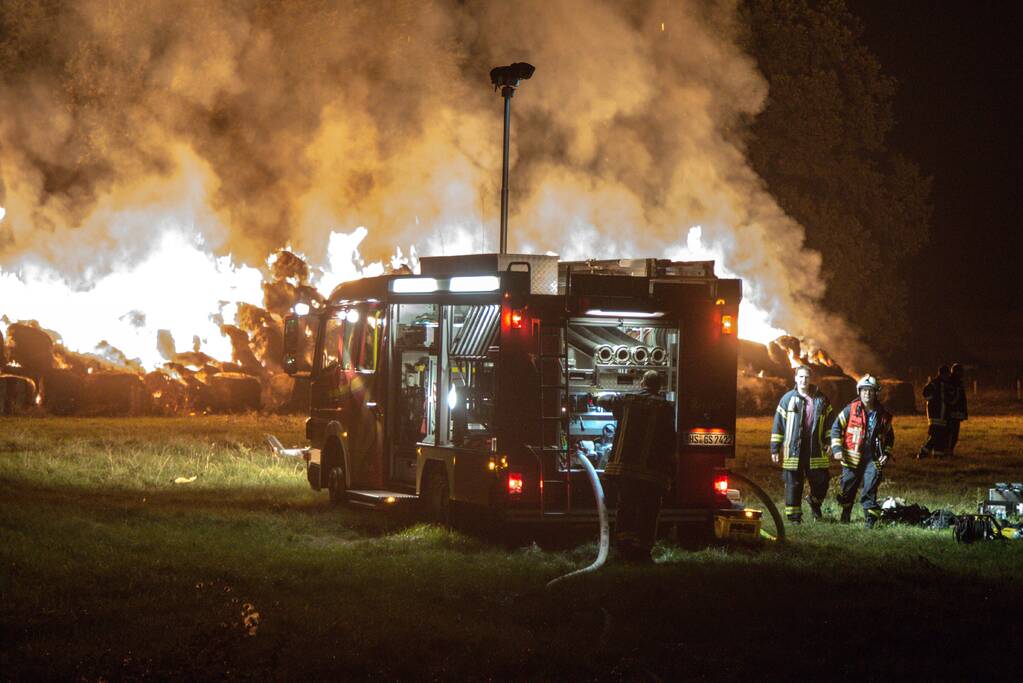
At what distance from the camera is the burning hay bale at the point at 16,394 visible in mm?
26953

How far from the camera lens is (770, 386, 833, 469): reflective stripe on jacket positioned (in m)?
13.1

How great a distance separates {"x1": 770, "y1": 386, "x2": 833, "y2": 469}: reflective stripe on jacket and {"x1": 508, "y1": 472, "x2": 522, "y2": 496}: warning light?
3.71 m

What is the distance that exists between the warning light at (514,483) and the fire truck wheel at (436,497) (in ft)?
3.22

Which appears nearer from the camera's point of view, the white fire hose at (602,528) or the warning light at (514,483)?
the white fire hose at (602,528)

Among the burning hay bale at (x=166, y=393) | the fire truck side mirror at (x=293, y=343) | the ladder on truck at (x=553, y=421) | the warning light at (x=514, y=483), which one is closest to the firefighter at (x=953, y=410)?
the ladder on truck at (x=553, y=421)

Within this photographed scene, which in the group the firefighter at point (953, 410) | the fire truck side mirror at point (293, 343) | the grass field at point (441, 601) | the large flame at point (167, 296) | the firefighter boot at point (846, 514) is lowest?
the grass field at point (441, 601)

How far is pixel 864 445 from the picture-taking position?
12.9m

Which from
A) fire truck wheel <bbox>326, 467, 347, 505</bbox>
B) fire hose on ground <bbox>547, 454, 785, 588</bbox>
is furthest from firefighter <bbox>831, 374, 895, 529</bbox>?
fire truck wheel <bbox>326, 467, 347, 505</bbox>

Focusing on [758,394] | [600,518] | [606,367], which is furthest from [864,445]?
[758,394]

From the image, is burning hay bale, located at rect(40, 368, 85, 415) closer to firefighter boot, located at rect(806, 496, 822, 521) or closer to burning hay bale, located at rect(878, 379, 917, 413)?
firefighter boot, located at rect(806, 496, 822, 521)

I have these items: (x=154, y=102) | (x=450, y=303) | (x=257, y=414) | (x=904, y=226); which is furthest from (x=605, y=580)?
(x=904, y=226)

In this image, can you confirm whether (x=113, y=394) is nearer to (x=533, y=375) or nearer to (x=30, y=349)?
(x=30, y=349)

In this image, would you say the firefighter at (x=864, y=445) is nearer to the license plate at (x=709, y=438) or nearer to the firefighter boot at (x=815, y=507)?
the firefighter boot at (x=815, y=507)

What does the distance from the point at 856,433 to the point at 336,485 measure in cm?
548
